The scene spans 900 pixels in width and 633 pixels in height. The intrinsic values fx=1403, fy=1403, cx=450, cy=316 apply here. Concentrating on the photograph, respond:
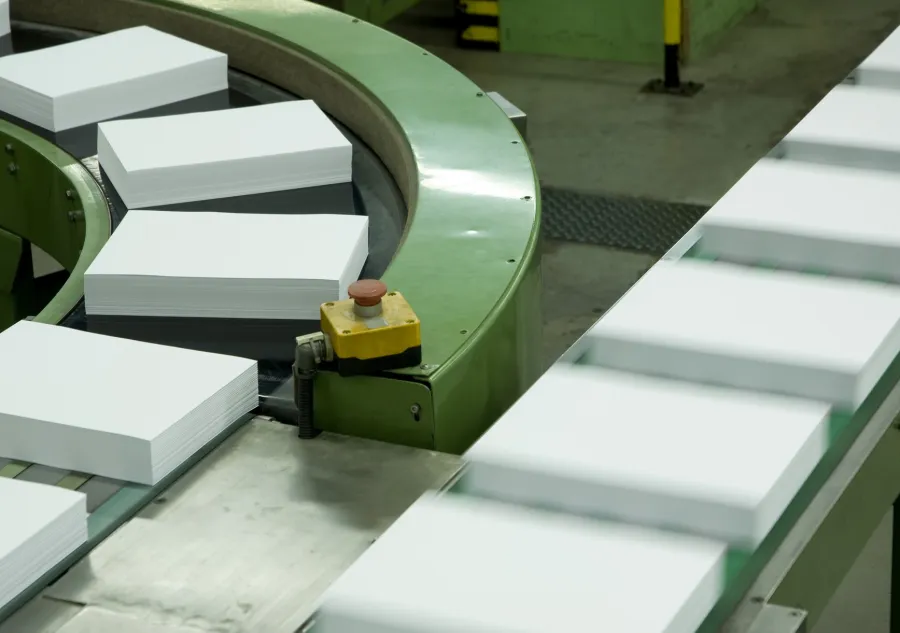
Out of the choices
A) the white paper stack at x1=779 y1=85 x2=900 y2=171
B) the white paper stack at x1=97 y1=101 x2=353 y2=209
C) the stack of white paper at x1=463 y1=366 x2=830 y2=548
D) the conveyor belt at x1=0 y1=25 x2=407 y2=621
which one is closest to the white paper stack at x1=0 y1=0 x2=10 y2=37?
the conveyor belt at x1=0 y1=25 x2=407 y2=621

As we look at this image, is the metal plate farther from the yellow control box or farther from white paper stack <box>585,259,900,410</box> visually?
the yellow control box

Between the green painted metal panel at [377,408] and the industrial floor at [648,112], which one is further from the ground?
the green painted metal panel at [377,408]

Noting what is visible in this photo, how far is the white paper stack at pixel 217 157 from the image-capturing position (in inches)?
77.2

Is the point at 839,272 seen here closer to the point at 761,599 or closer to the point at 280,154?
the point at 761,599

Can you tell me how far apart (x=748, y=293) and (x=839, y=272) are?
16cm

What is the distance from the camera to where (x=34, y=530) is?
1.23 m

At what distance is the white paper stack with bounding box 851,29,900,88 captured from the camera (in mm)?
2307

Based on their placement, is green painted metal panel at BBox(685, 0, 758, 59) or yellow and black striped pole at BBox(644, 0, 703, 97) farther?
green painted metal panel at BBox(685, 0, 758, 59)

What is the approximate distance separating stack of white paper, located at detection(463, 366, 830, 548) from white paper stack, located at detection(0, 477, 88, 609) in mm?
368

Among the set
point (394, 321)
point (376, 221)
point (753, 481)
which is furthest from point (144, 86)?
point (753, 481)

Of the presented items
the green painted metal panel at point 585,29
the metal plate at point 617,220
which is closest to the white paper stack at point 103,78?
the metal plate at point 617,220

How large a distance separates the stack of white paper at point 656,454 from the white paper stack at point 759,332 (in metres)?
0.04

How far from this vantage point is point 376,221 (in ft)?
6.34

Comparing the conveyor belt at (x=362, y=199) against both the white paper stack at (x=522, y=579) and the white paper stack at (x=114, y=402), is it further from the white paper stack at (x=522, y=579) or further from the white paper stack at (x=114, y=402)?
the white paper stack at (x=522, y=579)
